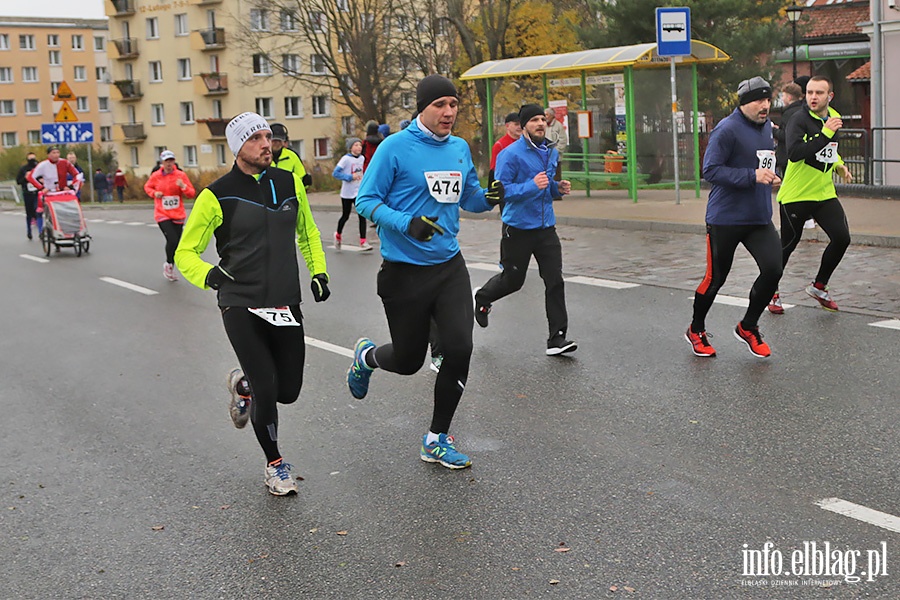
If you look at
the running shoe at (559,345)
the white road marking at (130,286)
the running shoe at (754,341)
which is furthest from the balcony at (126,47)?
the running shoe at (754,341)

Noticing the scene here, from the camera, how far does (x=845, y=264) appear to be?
12.6 m

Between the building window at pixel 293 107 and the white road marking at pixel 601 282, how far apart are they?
62031mm

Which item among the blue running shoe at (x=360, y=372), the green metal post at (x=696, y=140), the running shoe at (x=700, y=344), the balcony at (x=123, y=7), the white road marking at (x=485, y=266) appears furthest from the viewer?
the balcony at (x=123, y=7)

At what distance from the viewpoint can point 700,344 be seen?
330 inches

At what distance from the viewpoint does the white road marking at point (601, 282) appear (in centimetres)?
1200

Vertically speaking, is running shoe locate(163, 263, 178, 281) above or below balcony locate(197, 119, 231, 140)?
below

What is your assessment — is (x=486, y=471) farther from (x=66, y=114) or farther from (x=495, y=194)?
(x=66, y=114)

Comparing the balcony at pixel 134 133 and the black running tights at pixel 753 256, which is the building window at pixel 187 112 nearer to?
the balcony at pixel 134 133

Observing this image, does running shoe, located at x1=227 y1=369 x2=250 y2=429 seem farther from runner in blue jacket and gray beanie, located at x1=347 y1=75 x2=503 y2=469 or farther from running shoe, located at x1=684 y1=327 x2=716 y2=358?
running shoe, located at x1=684 y1=327 x2=716 y2=358

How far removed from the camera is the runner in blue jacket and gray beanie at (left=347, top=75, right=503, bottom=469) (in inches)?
232

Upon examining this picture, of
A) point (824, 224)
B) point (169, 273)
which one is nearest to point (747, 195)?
point (824, 224)

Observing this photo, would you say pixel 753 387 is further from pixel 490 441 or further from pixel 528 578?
pixel 528 578

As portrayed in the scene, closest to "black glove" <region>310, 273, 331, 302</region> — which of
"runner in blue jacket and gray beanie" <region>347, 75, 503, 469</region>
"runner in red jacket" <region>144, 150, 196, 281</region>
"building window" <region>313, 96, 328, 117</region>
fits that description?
"runner in blue jacket and gray beanie" <region>347, 75, 503, 469</region>

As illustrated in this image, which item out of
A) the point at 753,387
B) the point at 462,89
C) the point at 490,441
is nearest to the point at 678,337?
the point at 753,387
